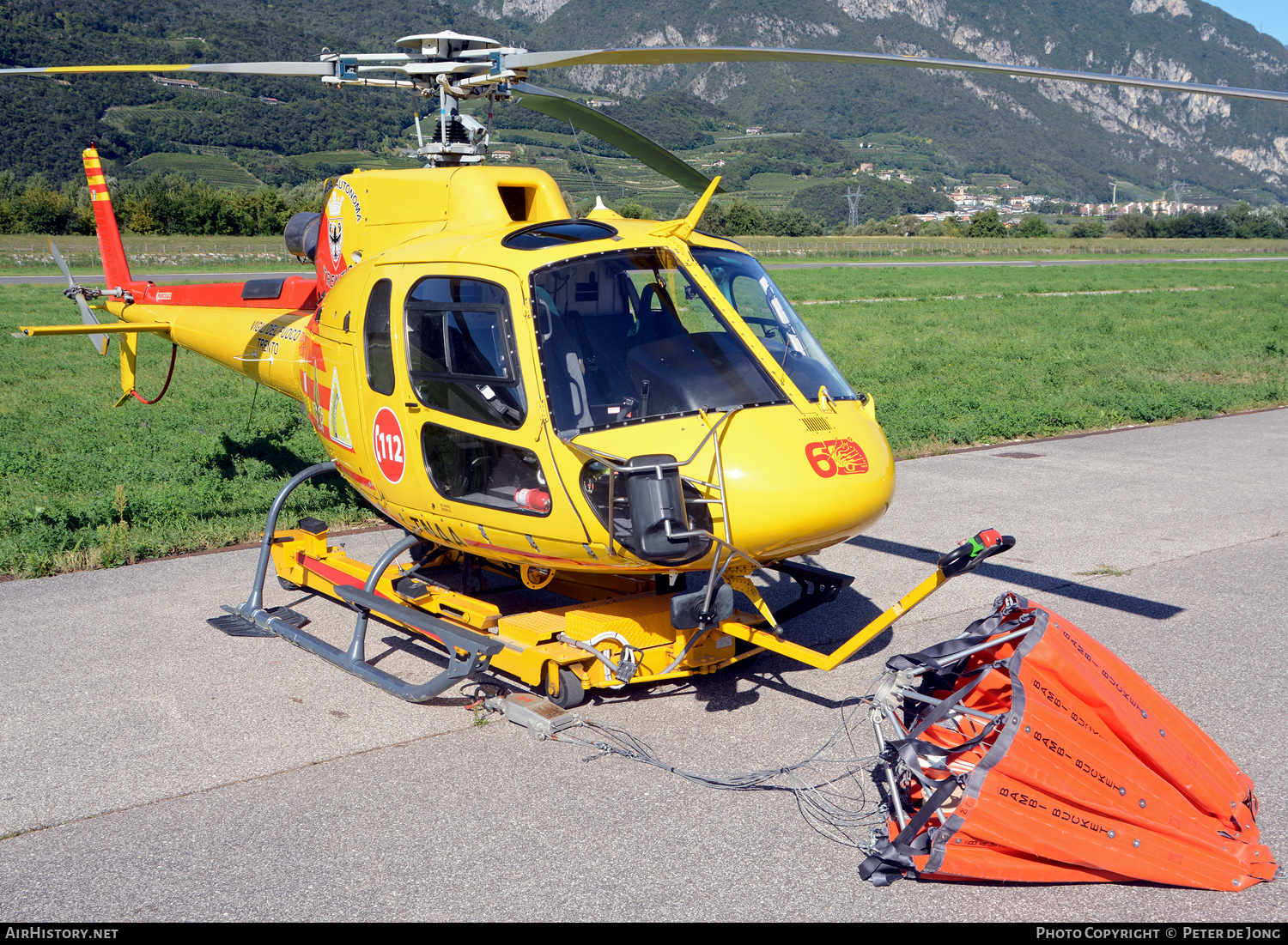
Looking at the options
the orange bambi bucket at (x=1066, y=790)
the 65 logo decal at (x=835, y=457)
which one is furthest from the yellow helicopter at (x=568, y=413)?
the orange bambi bucket at (x=1066, y=790)

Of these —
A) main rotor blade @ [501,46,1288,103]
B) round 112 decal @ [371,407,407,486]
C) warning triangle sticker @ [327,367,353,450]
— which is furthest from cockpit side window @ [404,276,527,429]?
main rotor blade @ [501,46,1288,103]

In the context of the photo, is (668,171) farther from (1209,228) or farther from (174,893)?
(1209,228)

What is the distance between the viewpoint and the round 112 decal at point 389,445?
5861 millimetres

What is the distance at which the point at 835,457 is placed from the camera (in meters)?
4.82

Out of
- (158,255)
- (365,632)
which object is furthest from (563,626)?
(158,255)

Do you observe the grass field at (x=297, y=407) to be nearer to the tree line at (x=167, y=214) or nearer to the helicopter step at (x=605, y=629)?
the helicopter step at (x=605, y=629)

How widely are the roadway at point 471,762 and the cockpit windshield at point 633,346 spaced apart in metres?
1.70

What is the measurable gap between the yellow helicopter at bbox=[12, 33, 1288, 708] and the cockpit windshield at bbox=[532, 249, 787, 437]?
1cm

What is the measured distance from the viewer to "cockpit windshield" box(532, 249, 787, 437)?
495 centimetres

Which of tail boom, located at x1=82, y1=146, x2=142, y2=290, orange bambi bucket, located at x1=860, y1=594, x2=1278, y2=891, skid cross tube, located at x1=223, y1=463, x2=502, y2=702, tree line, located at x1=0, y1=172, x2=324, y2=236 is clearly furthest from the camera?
tree line, located at x1=0, y1=172, x2=324, y2=236

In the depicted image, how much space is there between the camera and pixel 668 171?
22.2 feet

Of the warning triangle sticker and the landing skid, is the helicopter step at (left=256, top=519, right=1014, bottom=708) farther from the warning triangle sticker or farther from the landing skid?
the warning triangle sticker

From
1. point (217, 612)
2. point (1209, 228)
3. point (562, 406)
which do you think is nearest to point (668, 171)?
point (562, 406)

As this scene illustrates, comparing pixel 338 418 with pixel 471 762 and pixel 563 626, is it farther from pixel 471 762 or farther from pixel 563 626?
pixel 471 762
